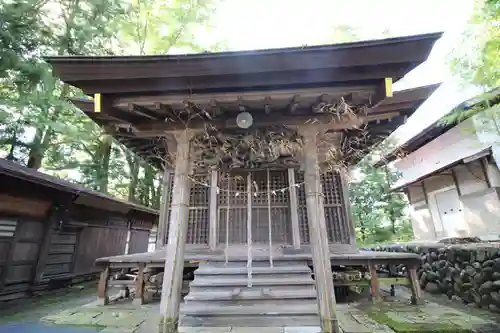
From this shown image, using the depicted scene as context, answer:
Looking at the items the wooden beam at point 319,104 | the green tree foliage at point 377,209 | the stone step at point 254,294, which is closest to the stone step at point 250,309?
the stone step at point 254,294

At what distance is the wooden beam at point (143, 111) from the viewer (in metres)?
3.61

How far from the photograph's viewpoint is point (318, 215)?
11.9ft

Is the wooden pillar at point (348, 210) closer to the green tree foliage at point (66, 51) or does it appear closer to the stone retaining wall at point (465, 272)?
the stone retaining wall at point (465, 272)

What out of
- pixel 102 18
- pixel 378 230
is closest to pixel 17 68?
pixel 102 18

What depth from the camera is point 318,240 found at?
3.51 metres

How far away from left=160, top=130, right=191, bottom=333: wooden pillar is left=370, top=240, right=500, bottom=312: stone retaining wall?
5614 millimetres

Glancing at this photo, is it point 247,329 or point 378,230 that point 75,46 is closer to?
point 247,329

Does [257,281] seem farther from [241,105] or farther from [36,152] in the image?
[36,152]

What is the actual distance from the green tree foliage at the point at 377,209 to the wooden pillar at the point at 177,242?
44.9 ft

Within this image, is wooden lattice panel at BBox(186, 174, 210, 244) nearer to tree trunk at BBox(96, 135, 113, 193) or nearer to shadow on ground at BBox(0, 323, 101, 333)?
shadow on ground at BBox(0, 323, 101, 333)

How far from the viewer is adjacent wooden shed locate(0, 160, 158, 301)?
247 inches

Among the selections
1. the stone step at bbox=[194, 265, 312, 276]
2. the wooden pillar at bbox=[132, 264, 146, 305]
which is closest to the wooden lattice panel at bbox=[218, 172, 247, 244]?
the stone step at bbox=[194, 265, 312, 276]

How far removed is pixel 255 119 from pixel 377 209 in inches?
580

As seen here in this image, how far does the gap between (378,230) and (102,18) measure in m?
17.4
